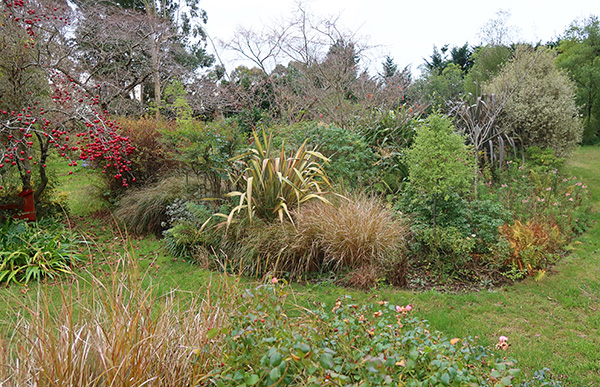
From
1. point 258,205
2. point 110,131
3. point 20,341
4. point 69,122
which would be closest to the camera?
point 20,341

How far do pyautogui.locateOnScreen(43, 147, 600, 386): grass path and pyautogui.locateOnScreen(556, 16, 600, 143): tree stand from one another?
12.5 m

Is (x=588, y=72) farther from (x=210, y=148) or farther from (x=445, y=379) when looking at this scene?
(x=445, y=379)

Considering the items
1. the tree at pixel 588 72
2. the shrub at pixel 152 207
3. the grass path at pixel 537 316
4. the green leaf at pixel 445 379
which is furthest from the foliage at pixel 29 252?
the tree at pixel 588 72

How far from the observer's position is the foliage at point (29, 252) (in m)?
3.70

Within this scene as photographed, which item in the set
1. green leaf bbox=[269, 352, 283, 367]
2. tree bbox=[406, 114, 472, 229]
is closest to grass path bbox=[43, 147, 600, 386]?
tree bbox=[406, 114, 472, 229]

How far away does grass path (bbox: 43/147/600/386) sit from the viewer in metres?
2.50

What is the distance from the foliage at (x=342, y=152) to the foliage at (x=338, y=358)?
355cm

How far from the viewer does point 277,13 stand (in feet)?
31.6

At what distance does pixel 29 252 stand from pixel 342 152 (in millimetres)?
4166

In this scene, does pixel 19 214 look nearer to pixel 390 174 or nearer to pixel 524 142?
pixel 390 174

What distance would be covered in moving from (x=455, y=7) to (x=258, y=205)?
7075 mm

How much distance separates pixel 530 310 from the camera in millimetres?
3168

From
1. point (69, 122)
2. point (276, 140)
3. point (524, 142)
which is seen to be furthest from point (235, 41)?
point (524, 142)

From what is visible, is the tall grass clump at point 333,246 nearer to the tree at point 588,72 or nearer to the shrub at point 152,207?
the shrub at point 152,207
